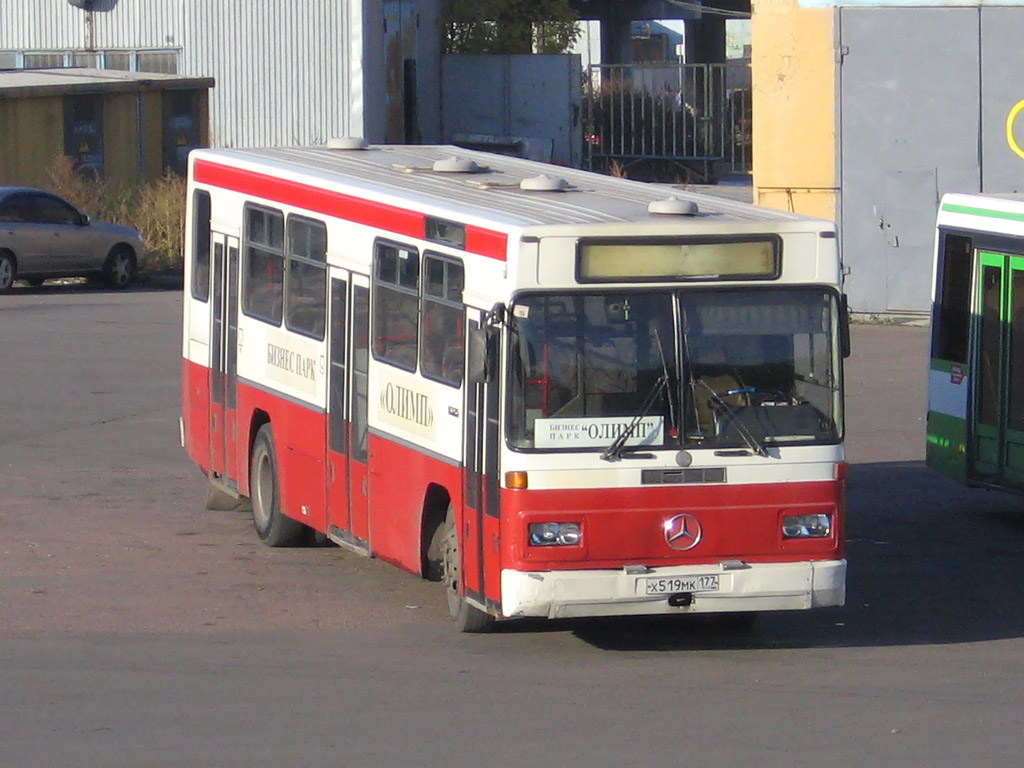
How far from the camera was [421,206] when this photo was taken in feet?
33.9

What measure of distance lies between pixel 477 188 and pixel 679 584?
301 cm

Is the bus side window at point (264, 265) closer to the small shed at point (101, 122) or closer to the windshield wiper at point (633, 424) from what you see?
the windshield wiper at point (633, 424)

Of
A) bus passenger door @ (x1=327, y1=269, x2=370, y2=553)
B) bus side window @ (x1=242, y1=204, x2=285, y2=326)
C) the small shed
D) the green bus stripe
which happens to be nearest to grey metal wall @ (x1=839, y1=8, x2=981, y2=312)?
the green bus stripe

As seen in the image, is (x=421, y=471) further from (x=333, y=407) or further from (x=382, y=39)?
(x=382, y=39)

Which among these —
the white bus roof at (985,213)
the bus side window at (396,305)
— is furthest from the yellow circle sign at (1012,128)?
the bus side window at (396,305)

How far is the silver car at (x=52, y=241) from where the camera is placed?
28781mm

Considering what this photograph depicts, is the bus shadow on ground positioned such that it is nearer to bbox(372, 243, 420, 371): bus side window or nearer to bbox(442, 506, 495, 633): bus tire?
bbox(442, 506, 495, 633): bus tire

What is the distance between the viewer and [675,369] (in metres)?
9.19

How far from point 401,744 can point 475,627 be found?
2.32 m

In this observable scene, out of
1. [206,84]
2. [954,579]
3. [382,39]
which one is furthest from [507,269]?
[382,39]

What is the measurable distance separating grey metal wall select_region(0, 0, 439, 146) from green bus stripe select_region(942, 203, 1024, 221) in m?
29.2

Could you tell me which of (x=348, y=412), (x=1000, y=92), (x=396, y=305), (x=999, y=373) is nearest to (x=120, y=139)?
(x=1000, y=92)

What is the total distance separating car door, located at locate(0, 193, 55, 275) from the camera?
2864 cm

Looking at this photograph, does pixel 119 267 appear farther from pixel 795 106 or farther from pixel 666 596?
pixel 666 596
